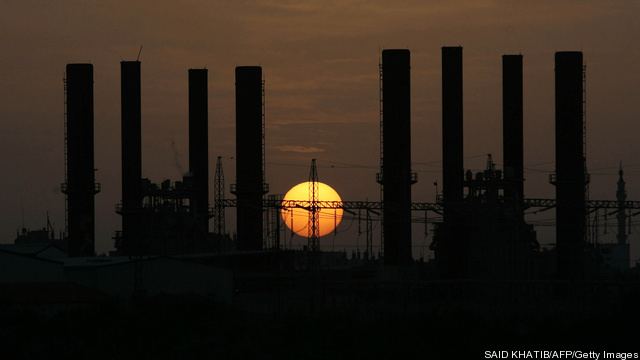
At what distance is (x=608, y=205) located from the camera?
7544cm

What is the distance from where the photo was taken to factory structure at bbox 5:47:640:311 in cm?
7569

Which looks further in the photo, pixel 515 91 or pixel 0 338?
pixel 515 91

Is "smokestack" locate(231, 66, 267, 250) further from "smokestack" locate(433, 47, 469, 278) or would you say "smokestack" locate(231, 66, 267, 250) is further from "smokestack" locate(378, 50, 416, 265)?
"smokestack" locate(433, 47, 469, 278)

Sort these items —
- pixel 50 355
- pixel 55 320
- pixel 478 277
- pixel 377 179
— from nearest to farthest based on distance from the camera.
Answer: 1. pixel 50 355
2. pixel 55 320
3. pixel 478 277
4. pixel 377 179

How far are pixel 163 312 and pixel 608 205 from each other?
3139 centimetres

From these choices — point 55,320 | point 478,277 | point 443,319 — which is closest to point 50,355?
Result: point 55,320

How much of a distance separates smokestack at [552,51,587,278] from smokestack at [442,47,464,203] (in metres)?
6.13

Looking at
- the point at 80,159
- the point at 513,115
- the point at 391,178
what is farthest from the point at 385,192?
the point at 80,159

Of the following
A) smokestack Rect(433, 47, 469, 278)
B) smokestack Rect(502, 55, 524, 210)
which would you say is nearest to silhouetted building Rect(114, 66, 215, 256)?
smokestack Rect(433, 47, 469, 278)

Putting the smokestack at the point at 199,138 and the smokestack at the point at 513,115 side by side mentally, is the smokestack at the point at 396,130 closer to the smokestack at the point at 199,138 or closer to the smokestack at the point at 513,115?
the smokestack at the point at 513,115

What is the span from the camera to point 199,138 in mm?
84188

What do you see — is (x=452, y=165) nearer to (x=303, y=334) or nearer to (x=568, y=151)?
(x=568, y=151)

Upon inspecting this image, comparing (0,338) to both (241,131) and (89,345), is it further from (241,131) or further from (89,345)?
(241,131)

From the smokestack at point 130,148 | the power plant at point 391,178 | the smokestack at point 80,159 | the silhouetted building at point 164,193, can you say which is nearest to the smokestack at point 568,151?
the power plant at point 391,178
